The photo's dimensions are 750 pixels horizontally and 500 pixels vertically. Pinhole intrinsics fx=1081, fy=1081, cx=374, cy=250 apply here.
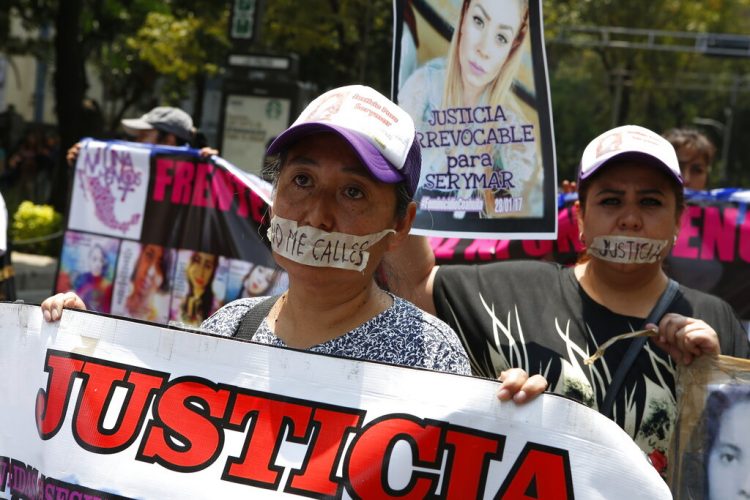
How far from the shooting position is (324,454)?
209 centimetres

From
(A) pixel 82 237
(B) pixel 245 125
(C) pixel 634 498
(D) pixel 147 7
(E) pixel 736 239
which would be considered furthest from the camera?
(D) pixel 147 7

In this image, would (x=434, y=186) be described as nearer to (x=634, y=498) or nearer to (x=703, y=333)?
(x=703, y=333)

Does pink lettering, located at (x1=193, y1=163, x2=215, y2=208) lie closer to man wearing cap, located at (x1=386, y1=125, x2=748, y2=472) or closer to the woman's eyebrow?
the woman's eyebrow

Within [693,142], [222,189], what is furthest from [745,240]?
[222,189]

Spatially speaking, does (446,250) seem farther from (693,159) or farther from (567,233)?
(693,159)

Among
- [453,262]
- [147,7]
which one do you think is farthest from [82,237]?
[147,7]

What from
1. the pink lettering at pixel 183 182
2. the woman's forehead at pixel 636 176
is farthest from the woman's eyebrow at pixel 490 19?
the pink lettering at pixel 183 182

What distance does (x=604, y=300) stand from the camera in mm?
2766

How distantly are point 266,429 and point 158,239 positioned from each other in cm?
409

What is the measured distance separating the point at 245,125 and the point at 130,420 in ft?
35.2

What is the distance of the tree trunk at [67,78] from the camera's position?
15.5 m

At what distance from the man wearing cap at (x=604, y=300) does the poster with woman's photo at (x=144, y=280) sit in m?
3.32

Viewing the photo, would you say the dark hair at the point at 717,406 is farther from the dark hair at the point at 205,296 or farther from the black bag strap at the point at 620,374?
the dark hair at the point at 205,296

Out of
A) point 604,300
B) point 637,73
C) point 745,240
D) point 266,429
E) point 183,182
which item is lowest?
point 266,429
